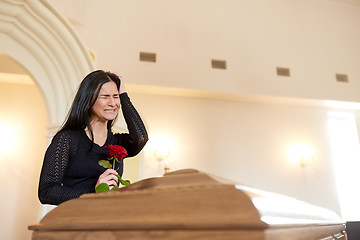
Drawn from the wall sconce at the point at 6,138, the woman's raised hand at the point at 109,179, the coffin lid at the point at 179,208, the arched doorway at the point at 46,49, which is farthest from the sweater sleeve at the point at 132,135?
the wall sconce at the point at 6,138

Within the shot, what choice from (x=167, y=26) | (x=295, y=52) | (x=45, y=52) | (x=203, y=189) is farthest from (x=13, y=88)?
(x=203, y=189)

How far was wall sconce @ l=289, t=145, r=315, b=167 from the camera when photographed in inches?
282

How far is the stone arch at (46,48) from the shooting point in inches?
149

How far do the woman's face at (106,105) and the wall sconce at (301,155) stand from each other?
633 centimetres

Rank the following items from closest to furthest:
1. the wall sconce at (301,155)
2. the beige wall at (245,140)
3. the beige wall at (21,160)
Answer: the beige wall at (21,160) → the beige wall at (245,140) → the wall sconce at (301,155)

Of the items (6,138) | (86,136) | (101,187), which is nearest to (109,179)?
(101,187)

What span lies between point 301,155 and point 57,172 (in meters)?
6.60

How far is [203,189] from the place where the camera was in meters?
0.51

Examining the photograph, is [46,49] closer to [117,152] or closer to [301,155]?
[117,152]

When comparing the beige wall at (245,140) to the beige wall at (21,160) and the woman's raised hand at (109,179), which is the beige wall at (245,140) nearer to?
the beige wall at (21,160)

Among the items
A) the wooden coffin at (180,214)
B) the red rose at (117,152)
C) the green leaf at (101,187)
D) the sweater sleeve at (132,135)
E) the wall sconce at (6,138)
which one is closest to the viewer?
the wooden coffin at (180,214)

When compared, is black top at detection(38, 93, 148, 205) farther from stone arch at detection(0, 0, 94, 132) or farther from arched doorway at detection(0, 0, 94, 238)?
stone arch at detection(0, 0, 94, 132)

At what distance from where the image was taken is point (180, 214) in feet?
1.62

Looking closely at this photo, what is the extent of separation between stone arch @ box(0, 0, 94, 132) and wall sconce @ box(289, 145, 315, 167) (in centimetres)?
460
